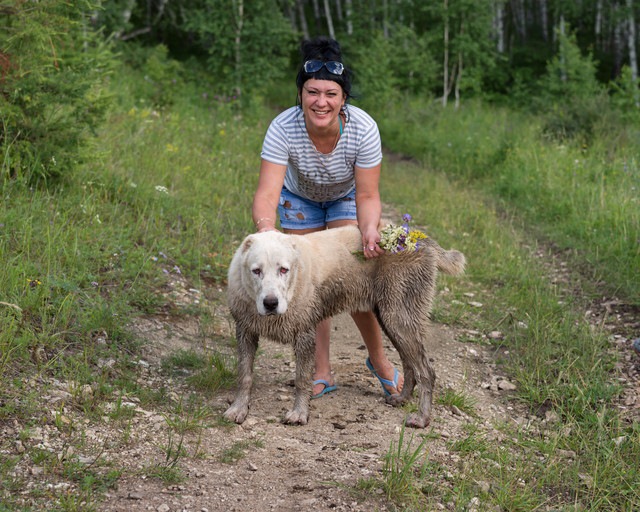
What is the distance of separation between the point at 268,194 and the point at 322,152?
1.54 feet

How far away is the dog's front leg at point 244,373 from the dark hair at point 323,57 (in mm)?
1659

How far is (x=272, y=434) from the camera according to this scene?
395cm

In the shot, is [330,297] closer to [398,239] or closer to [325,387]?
[398,239]

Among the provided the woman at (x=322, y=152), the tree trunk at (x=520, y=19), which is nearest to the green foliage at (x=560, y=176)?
the woman at (x=322, y=152)

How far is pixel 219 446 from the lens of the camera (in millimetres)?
3695

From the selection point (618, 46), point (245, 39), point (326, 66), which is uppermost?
point (618, 46)

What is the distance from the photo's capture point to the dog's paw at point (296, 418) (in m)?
4.09

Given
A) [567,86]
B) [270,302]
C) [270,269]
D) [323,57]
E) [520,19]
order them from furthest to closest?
[520,19] < [567,86] < [323,57] < [270,269] < [270,302]

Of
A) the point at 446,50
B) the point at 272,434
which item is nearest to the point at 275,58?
the point at 446,50

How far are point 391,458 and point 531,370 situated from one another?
79.3 inches

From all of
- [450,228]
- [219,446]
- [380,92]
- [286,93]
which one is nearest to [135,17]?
[286,93]

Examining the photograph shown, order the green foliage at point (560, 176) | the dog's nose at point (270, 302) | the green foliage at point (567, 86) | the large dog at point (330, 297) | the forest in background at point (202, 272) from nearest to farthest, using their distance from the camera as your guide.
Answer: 1. the forest in background at point (202, 272)
2. the dog's nose at point (270, 302)
3. the large dog at point (330, 297)
4. the green foliage at point (560, 176)
5. the green foliage at point (567, 86)

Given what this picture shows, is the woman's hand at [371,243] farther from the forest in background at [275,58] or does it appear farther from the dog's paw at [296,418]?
the forest in background at [275,58]

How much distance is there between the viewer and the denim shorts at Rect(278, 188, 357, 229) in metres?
4.70
